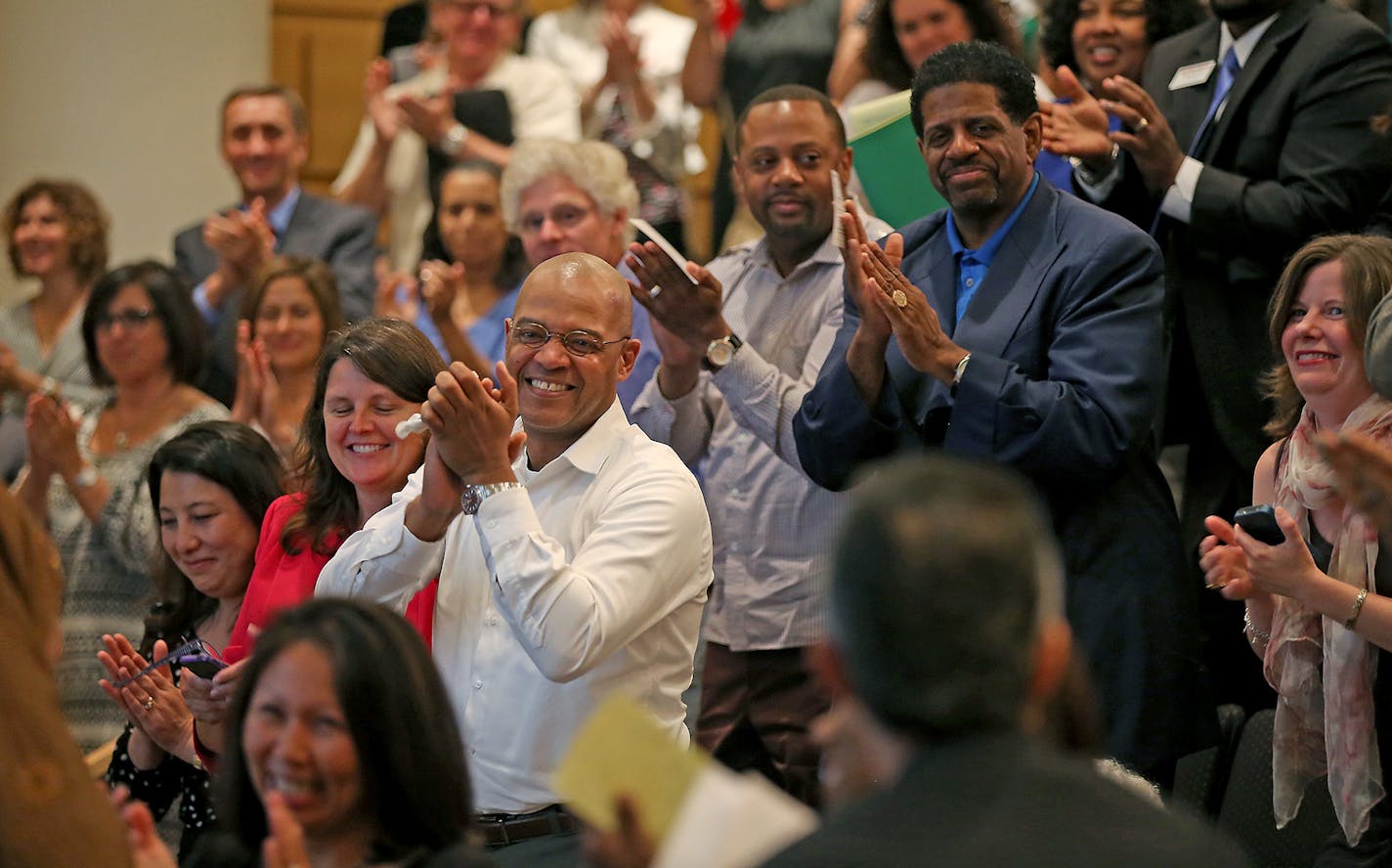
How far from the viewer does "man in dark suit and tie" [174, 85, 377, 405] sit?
520 centimetres

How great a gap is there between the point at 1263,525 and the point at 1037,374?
0.48 m

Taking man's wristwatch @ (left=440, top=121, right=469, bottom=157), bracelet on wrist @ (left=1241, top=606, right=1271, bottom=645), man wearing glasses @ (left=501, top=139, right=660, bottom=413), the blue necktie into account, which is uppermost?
the blue necktie

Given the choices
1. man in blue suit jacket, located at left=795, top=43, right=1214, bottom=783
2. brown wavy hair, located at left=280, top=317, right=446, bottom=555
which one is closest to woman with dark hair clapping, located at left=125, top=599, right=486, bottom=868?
brown wavy hair, located at left=280, top=317, right=446, bottom=555

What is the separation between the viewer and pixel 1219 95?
13.1 feet

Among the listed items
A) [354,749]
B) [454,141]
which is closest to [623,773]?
[354,749]

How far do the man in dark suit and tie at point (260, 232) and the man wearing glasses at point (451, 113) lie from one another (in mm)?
297

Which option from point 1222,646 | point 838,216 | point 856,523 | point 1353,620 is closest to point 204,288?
point 838,216

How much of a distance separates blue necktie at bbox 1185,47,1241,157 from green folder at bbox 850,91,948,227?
571 millimetres

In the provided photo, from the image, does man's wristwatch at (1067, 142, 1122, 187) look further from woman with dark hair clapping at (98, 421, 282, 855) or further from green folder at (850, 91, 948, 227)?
woman with dark hair clapping at (98, 421, 282, 855)

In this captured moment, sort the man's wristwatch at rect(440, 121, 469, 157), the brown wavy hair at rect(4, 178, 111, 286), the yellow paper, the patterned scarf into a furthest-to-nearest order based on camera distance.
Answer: the brown wavy hair at rect(4, 178, 111, 286)
the man's wristwatch at rect(440, 121, 469, 157)
the patterned scarf
the yellow paper

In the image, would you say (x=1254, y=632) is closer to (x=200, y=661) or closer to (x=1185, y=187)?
(x=1185, y=187)

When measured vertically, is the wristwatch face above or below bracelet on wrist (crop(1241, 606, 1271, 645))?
above

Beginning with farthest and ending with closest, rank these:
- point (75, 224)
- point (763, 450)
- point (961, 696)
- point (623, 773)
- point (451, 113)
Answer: point (75, 224), point (451, 113), point (763, 450), point (623, 773), point (961, 696)

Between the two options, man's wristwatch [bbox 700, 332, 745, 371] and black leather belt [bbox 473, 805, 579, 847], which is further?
man's wristwatch [bbox 700, 332, 745, 371]
